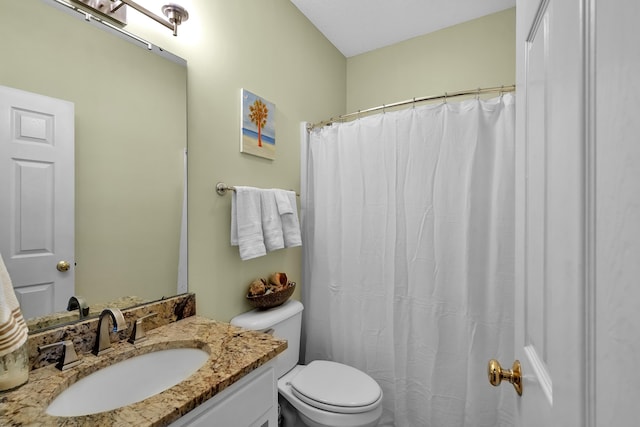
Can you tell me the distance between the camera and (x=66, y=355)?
0.86 metres

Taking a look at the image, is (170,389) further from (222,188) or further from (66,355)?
(222,188)


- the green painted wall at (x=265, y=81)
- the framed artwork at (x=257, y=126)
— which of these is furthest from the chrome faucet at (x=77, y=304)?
the framed artwork at (x=257, y=126)

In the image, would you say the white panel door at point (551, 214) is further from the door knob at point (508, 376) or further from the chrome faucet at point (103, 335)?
the chrome faucet at point (103, 335)

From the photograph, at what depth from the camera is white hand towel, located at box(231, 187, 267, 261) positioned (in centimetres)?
145

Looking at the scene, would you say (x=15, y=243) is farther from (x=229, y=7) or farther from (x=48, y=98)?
(x=229, y=7)

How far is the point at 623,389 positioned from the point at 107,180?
1303mm

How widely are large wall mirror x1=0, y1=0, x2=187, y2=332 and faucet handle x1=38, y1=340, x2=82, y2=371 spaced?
0.15 m

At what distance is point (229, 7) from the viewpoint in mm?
1488

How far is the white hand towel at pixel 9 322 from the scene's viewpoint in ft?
2.25

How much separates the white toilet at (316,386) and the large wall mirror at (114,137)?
0.53 meters

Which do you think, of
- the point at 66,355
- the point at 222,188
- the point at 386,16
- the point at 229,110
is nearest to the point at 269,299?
the point at 222,188

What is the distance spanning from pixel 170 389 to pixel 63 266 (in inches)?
21.4

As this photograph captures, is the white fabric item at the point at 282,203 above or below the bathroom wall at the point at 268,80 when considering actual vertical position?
below

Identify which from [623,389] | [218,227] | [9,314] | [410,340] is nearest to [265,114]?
[218,227]
